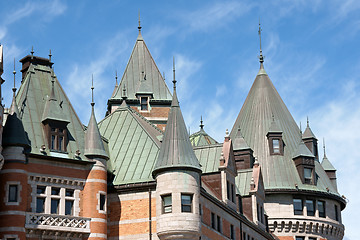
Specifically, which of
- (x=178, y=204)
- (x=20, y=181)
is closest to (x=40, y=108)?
(x=20, y=181)

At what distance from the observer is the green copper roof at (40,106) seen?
47375 millimetres

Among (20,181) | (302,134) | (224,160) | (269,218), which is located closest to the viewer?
(20,181)

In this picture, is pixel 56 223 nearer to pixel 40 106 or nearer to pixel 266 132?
pixel 40 106

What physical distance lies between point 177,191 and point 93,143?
19.8 feet

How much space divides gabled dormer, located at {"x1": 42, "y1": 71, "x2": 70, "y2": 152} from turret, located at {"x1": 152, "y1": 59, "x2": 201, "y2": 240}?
5948mm

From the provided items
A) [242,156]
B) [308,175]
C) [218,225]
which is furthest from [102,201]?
[308,175]

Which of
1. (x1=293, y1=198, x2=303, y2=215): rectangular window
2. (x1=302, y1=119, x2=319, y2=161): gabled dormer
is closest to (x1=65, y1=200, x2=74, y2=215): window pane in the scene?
(x1=293, y1=198, x2=303, y2=215): rectangular window

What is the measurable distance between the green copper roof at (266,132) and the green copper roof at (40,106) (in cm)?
2821

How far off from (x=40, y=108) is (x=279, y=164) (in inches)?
1293

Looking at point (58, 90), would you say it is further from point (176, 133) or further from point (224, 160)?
point (224, 160)

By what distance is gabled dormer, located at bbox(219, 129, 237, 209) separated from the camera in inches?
2186

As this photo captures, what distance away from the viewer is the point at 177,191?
47.0 m

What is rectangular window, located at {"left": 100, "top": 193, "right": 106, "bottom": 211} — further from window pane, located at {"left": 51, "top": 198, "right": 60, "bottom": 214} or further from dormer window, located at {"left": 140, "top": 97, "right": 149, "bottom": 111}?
dormer window, located at {"left": 140, "top": 97, "right": 149, "bottom": 111}

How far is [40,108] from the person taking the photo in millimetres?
49156
